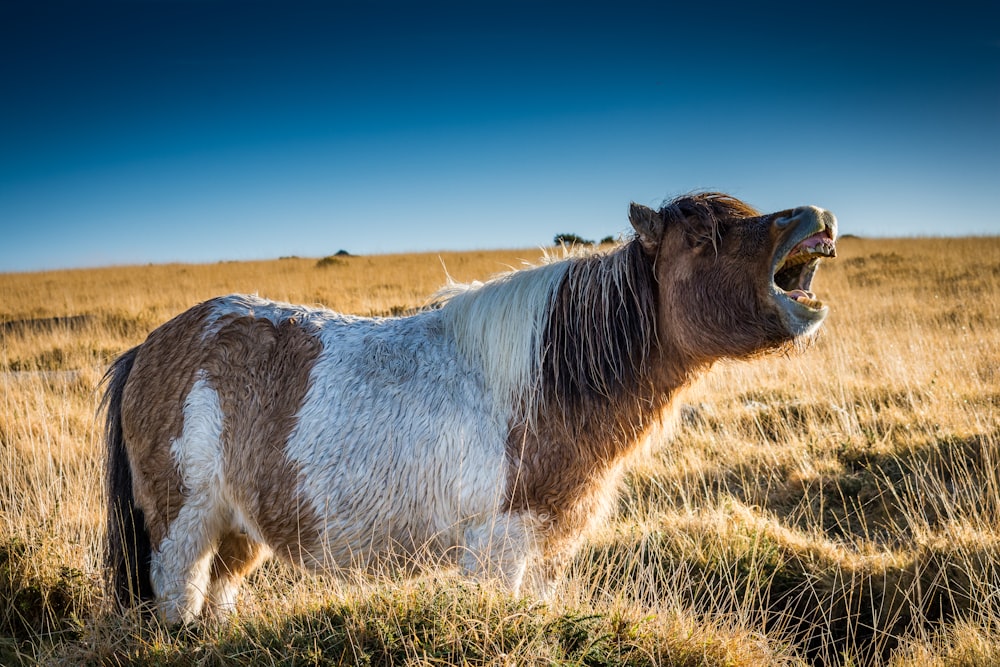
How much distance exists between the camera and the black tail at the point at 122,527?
316 centimetres

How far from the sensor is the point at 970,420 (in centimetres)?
593

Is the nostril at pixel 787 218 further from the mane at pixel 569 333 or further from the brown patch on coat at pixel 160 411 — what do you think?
the brown patch on coat at pixel 160 411

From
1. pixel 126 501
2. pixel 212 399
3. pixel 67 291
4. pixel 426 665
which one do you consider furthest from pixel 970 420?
pixel 67 291

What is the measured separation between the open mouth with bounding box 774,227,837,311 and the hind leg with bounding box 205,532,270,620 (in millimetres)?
2977

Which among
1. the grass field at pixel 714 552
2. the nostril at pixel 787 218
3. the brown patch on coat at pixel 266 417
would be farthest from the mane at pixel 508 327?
the nostril at pixel 787 218

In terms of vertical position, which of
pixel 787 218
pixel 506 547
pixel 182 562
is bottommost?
pixel 182 562

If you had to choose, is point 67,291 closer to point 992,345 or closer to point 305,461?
point 305,461

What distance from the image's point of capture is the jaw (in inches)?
92.0

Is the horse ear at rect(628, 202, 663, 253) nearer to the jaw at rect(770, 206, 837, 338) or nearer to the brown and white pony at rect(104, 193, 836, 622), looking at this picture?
the brown and white pony at rect(104, 193, 836, 622)

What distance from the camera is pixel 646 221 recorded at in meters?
2.65

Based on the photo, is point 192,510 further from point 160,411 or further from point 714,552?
point 714,552

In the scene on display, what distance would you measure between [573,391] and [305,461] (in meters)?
1.32

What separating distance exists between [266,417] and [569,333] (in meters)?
1.55

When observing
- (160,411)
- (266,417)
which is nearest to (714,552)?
(266,417)
